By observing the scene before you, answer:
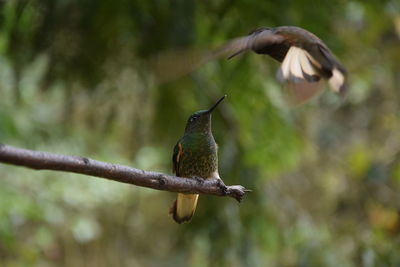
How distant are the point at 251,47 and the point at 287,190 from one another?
5.74m

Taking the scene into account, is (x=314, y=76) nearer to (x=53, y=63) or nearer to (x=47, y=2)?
(x=47, y=2)

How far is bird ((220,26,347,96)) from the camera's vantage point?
174cm

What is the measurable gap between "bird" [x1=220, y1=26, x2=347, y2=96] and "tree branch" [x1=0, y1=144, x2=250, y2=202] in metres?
0.39

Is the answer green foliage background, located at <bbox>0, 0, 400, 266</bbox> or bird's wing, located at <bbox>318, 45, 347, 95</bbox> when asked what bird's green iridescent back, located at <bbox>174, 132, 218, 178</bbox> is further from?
bird's wing, located at <bbox>318, 45, 347, 95</bbox>

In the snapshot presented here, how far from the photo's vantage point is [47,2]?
10.7 ft

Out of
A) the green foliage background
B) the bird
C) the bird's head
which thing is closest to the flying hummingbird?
the bird's head

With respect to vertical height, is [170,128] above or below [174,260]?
above

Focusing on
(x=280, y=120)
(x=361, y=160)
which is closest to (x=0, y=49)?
(x=280, y=120)

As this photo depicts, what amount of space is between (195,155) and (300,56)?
23.9 inches

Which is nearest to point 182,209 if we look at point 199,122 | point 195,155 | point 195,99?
point 195,155

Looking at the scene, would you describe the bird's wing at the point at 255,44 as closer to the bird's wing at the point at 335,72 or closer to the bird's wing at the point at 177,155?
the bird's wing at the point at 335,72

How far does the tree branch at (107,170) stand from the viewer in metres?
1.14

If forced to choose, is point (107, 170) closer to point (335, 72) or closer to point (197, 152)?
point (335, 72)

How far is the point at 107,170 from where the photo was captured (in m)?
1.35
